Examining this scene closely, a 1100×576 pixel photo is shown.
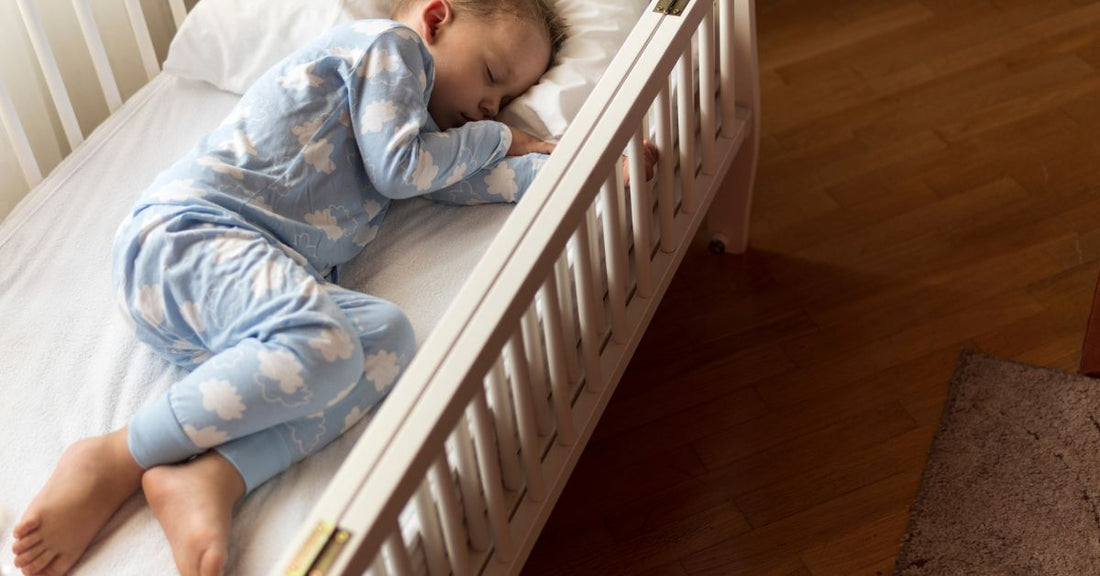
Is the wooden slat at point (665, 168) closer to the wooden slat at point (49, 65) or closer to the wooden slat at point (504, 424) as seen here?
the wooden slat at point (504, 424)

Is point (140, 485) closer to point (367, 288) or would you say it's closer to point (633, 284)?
point (367, 288)

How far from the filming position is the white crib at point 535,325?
0.91 meters

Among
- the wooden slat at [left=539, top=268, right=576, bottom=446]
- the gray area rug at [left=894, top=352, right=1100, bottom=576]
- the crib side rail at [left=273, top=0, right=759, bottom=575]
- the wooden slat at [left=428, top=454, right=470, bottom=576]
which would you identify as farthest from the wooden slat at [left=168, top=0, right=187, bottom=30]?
the gray area rug at [left=894, top=352, right=1100, bottom=576]

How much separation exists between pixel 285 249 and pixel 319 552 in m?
0.56

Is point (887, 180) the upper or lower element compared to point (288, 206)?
lower

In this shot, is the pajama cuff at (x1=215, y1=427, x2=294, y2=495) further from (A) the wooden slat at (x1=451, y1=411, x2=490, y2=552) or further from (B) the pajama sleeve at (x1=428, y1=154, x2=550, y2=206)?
(B) the pajama sleeve at (x1=428, y1=154, x2=550, y2=206)

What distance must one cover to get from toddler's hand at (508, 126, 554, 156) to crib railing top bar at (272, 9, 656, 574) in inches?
11.4

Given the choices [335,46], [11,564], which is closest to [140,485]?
[11,564]

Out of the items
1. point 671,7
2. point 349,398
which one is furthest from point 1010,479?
point 349,398

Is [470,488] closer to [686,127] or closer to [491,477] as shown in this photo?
[491,477]

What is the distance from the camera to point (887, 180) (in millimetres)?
2064

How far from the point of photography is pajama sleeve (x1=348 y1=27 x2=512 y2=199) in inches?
54.7

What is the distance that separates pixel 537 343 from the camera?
46.0 inches

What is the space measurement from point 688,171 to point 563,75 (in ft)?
0.71
